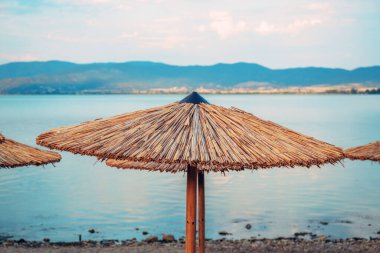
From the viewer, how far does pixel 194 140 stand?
19.4ft

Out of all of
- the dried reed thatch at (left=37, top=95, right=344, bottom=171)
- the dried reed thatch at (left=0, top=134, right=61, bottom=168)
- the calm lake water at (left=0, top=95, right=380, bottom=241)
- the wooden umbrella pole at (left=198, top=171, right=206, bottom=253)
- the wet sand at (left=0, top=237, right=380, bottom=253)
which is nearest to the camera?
the dried reed thatch at (left=37, top=95, right=344, bottom=171)

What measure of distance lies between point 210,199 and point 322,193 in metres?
6.49

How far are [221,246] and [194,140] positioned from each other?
454 inches

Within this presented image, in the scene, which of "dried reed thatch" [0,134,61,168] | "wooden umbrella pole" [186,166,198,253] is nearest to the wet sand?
"dried reed thatch" [0,134,61,168]

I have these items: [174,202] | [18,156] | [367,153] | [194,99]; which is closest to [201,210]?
[194,99]

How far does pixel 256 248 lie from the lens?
1669 centimetres

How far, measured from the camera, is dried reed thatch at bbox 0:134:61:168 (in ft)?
29.9

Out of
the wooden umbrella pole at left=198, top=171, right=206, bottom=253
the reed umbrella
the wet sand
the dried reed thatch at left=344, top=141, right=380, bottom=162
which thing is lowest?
the wet sand

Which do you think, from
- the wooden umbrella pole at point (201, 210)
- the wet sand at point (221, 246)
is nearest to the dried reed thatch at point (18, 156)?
the wooden umbrella pole at point (201, 210)

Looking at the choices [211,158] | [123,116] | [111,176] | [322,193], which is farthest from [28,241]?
[111,176]

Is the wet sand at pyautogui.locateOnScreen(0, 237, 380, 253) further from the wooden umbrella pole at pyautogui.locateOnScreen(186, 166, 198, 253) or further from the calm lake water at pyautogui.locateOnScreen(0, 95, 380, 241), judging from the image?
the wooden umbrella pole at pyautogui.locateOnScreen(186, 166, 198, 253)

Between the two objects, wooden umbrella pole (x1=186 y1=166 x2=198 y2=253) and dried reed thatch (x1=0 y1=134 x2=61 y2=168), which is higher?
dried reed thatch (x1=0 y1=134 x2=61 y2=168)

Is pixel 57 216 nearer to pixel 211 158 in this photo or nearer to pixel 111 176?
pixel 111 176

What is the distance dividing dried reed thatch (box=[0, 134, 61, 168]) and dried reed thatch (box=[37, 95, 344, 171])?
2.71 m
